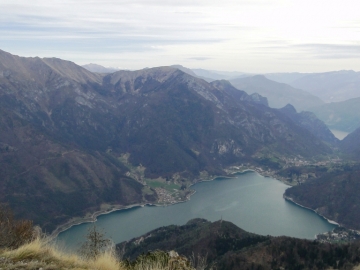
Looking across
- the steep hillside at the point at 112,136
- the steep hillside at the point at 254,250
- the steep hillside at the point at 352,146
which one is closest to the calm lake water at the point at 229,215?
the steep hillside at the point at 112,136

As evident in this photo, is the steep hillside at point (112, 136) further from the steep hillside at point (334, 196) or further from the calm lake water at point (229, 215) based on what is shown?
the steep hillside at point (334, 196)

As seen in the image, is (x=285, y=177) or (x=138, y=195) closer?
(x=138, y=195)

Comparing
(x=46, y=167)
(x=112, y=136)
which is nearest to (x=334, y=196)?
(x=46, y=167)

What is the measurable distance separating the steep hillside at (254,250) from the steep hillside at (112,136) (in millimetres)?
37004

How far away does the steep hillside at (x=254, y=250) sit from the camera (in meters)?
33.6

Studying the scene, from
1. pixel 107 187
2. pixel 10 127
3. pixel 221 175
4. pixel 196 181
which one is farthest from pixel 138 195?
pixel 10 127

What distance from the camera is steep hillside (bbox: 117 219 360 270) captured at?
3356 cm

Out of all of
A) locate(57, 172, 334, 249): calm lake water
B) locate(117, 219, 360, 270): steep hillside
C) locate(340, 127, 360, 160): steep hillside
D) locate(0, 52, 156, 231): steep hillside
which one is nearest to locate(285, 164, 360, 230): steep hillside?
locate(57, 172, 334, 249): calm lake water

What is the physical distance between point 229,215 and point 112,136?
3039 inches

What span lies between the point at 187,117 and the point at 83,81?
5490 cm

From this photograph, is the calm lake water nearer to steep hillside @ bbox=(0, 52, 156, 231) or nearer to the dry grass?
steep hillside @ bbox=(0, 52, 156, 231)

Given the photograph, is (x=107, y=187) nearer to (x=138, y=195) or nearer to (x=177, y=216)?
(x=138, y=195)

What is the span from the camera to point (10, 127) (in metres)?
102

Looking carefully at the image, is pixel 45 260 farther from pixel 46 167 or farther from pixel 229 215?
pixel 46 167
